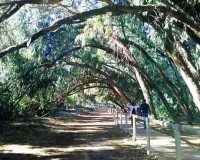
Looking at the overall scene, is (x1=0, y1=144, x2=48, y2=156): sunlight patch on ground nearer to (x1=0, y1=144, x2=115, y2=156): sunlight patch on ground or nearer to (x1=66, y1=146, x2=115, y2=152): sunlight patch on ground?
(x1=0, y1=144, x2=115, y2=156): sunlight patch on ground

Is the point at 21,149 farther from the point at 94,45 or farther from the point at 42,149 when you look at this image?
the point at 94,45

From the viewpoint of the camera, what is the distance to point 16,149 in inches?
571

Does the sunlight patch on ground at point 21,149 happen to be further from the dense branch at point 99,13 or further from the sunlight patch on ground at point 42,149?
the dense branch at point 99,13

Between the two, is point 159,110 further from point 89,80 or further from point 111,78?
point 89,80

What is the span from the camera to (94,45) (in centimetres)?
2192

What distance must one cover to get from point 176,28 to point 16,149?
24.4ft

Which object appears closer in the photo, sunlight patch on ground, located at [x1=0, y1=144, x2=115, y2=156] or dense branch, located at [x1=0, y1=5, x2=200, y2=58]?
dense branch, located at [x1=0, y1=5, x2=200, y2=58]

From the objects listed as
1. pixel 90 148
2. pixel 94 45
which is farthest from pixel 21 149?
pixel 94 45

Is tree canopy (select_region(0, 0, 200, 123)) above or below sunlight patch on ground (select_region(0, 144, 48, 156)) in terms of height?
above

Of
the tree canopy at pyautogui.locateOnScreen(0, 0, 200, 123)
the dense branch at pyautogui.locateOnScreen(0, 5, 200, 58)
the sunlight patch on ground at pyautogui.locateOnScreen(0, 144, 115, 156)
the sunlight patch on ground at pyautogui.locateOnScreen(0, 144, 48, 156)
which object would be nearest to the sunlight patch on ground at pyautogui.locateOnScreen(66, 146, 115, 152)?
the sunlight patch on ground at pyautogui.locateOnScreen(0, 144, 115, 156)

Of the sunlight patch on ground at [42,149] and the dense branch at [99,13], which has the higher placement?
the dense branch at [99,13]

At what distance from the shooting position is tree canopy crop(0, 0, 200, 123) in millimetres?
9664

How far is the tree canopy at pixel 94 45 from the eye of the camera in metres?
9.66

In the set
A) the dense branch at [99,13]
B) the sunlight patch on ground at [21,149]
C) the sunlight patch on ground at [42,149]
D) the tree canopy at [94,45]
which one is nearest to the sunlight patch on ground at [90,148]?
the sunlight patch on ground at [42,149]
